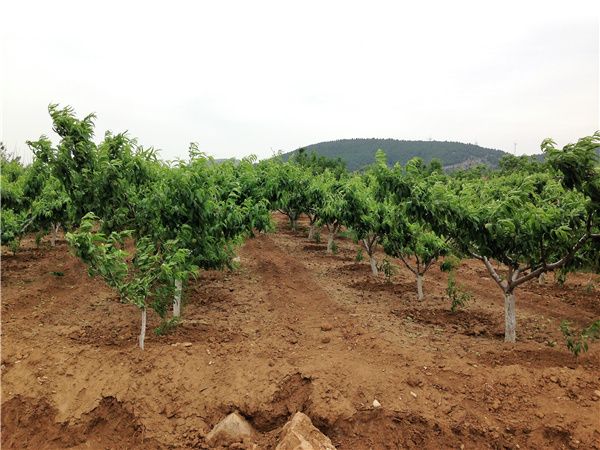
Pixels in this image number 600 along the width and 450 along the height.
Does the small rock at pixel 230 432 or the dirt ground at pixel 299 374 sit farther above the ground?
the dirt ground at pixel 299 374

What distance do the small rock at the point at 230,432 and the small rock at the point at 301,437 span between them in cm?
59

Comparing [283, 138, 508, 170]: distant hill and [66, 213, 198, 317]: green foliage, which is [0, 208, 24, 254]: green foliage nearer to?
[66, 213, 198, 317]: green foliage

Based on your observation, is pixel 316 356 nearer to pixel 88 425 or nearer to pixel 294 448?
pixel 294 448

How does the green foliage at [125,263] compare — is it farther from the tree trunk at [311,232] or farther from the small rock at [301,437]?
the tree trunk at [311,232]

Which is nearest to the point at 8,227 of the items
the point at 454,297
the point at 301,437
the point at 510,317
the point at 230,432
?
the point at 230,432

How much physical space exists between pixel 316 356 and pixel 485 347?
9.69ft

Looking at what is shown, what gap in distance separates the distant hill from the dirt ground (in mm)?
100783

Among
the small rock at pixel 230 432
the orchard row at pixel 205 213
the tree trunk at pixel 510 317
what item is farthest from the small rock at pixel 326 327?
the tree trunk at pixel 510 317

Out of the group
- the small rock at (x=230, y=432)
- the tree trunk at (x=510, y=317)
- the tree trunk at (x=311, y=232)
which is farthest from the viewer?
the tree trunk at (x=311, y=232)

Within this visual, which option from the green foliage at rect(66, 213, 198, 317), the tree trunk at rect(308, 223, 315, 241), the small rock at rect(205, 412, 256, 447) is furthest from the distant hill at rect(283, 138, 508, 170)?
the small rock at rect(205, 412, 256, 447)

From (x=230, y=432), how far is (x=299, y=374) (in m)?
1.29

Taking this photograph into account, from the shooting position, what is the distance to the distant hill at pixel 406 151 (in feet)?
362

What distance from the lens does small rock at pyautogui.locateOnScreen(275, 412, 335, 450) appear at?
426 centimetres

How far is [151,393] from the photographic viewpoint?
5695mm
